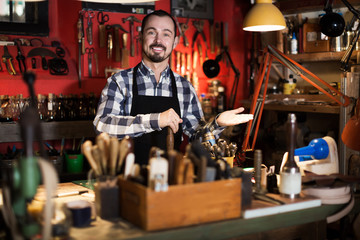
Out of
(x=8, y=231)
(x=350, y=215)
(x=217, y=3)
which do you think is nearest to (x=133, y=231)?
(x=8, y=231)

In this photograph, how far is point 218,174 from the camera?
185cm

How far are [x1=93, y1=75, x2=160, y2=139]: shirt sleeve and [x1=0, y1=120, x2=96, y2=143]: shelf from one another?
165 cm

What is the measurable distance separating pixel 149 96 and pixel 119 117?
367mm

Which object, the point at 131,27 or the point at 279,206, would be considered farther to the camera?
the point at 131,27

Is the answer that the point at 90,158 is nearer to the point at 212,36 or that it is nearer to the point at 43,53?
the point at 43,53

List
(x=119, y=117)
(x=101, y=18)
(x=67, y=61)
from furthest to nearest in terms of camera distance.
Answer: (x=101, y=18)
(x=67, y=61)
(x=119, y=117)

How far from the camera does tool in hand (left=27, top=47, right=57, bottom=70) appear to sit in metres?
4.80

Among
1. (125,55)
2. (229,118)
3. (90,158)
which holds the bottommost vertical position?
(90,158)

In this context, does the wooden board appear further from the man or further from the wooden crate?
the man

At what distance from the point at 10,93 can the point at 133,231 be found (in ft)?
11.8

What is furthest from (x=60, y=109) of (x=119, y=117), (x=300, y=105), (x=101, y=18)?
(x=300, y=105)

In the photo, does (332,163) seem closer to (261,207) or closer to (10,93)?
(261,207)

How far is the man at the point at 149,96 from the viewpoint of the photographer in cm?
295

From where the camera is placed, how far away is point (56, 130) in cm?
465
